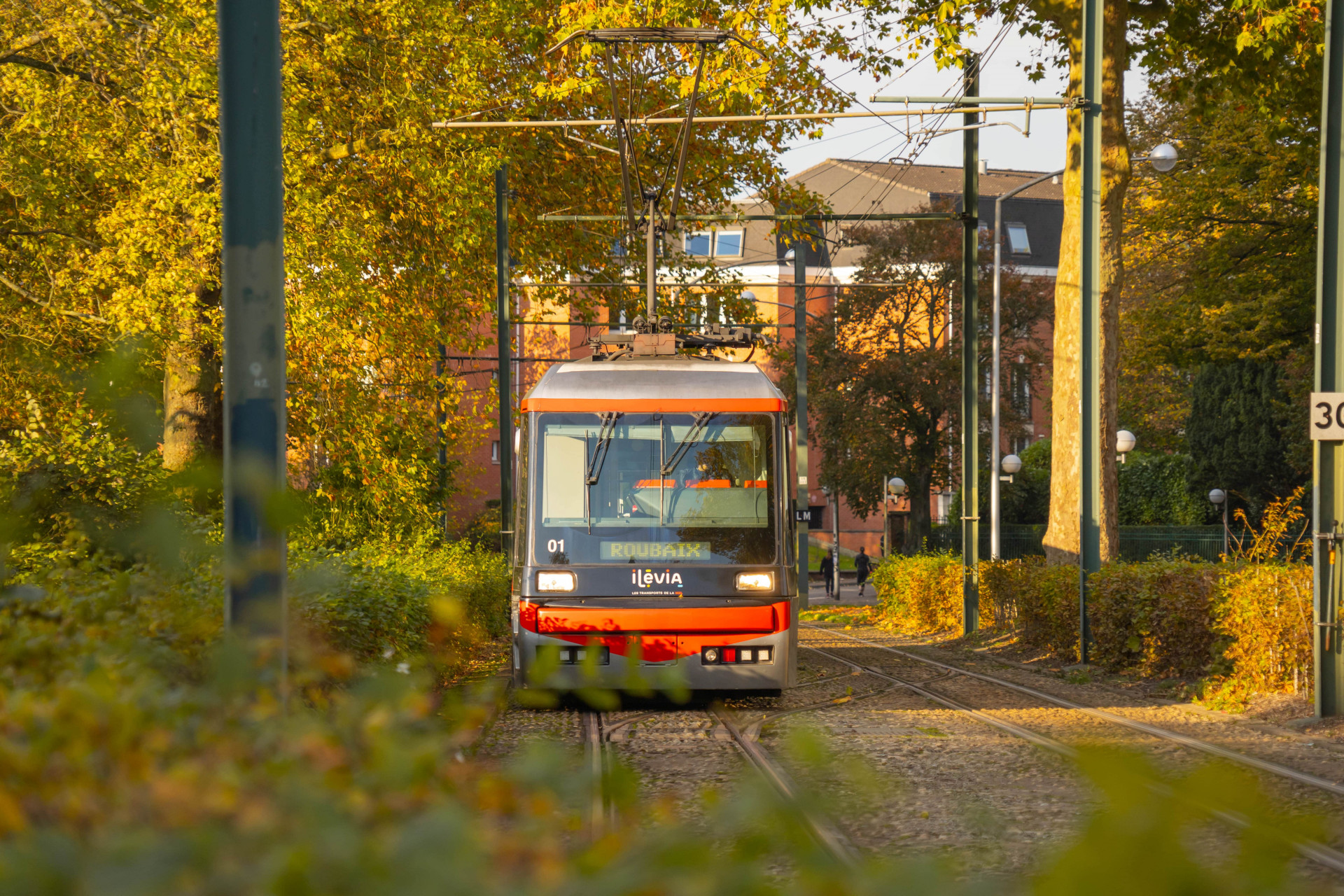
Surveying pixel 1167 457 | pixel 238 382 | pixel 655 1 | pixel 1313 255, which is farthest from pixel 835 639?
pixel 1167 457

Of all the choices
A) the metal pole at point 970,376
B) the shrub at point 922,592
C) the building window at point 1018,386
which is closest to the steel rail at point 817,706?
the metal pole at point 970,376

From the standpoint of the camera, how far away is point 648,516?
1162 centimetres

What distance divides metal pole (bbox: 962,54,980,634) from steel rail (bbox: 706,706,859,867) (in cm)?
1064

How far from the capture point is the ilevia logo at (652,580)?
1138cm

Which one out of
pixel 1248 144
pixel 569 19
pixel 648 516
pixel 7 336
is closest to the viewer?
pixel 648 516

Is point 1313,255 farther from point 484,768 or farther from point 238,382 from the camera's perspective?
point 484,768

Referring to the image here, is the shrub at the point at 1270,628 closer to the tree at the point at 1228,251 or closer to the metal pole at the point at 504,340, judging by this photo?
the metal pole at the point at 504,340

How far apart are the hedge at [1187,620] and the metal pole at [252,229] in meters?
9.11

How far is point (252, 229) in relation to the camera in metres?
4.95

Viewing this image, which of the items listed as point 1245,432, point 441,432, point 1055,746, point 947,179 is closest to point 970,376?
point 441,432

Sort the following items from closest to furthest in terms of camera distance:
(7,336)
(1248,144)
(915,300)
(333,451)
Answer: (7,336) < (333,451) < (1248,144) < (915,300)

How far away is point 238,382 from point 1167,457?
Result: 47.0 m

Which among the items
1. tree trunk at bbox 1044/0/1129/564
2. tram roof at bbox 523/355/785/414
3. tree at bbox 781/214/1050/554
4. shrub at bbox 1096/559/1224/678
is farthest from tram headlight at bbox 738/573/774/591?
tree at bbox 781/214/1050/554

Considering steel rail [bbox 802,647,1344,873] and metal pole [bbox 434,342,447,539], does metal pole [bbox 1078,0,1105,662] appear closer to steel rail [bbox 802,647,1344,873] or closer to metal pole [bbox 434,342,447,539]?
steel rail [bbox 802,647,1344,873]
